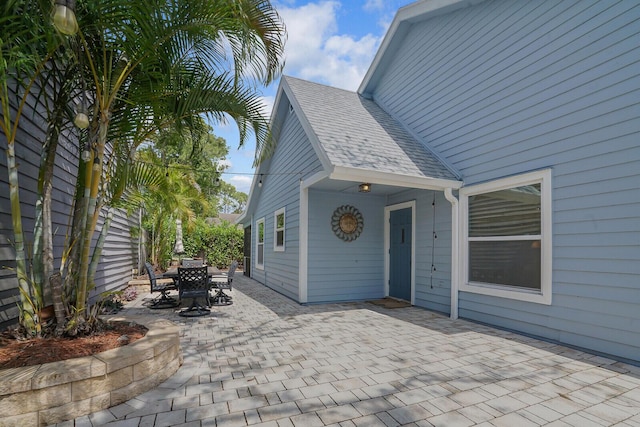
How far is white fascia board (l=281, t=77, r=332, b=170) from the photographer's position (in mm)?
5170

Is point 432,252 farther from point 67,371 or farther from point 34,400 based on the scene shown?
point 34,400

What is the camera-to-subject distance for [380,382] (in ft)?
9.95

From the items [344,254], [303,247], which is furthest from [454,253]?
[303,247]

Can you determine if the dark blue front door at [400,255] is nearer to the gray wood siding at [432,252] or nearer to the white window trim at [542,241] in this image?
the gray wood siding at [432,252]

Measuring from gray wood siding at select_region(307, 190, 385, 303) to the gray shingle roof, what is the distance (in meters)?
1.43

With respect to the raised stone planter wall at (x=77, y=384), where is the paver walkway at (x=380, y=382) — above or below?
below

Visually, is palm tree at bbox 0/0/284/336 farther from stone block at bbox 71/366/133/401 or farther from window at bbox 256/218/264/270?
window at bbox 256/218/264/270

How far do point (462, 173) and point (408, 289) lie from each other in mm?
2631

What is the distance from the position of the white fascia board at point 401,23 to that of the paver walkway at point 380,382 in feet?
18.8

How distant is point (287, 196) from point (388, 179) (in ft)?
10.6

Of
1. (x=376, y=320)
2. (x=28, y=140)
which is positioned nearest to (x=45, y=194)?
(x=28, y=140)

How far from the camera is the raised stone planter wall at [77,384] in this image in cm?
221

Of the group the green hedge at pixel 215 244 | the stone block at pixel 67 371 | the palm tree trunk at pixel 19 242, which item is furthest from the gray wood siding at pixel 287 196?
the green hedge at pixel 215 244

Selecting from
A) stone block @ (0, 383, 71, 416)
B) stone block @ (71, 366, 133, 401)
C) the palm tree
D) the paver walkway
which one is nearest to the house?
the paver walkway
